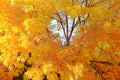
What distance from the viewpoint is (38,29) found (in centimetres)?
1164

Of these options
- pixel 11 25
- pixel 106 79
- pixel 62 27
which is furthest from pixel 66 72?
pixel 106 79

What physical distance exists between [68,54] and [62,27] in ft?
4.96

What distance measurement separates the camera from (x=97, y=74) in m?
15.5

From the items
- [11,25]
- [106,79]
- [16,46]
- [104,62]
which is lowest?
[106,79]

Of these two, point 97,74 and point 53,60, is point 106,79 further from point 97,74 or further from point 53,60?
Result: point 53,60

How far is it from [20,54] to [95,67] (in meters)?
4.40

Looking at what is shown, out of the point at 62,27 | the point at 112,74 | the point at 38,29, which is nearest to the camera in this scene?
the point at 38,29

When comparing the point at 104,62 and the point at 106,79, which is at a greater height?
the point at 104,62

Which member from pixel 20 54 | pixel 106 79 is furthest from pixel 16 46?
pixel 106 79

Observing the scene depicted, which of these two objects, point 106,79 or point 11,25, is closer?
point 11,25

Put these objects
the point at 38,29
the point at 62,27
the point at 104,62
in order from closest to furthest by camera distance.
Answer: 1. the point at 38,29
2. the point at 62,27
3. the point at 104,62

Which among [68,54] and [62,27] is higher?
[62,27]

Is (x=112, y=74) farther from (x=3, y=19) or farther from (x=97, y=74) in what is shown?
(x=3, y=19)

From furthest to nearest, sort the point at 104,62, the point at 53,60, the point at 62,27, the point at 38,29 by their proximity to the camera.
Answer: the point at 104,62
the point at 62,27
the point at 53,60
the point at 38,29
